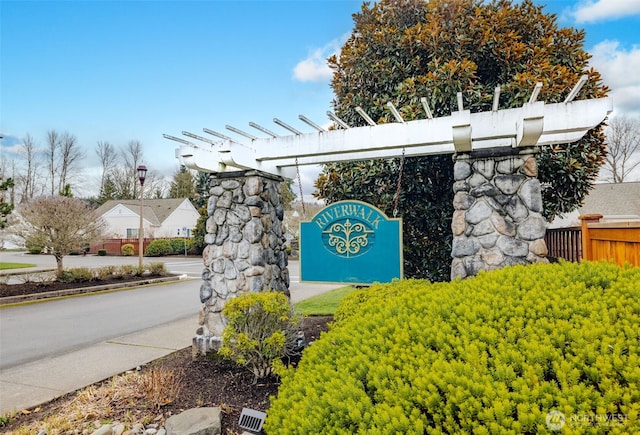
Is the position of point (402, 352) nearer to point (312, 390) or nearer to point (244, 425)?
point (312, 390)

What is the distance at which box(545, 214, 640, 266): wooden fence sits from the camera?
3399 mm

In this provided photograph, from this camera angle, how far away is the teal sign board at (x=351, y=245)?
415 cm

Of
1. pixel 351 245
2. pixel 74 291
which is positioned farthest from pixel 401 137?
pixel 74 291

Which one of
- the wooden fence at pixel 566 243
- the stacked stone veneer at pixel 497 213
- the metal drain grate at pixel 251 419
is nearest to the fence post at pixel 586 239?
the wooden fence at pixel 566 243

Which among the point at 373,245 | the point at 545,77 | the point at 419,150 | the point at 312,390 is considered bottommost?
the point at 312,390

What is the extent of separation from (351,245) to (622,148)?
2252 cm

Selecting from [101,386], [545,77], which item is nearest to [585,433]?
[101,386]

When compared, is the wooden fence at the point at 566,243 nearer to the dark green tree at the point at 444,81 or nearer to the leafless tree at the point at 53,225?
the dark green tree at the point at 444,81

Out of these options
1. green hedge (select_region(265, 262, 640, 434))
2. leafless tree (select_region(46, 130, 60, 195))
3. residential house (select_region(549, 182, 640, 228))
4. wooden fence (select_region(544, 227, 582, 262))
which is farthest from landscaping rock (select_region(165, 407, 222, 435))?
leafless tree (select_region(46, 130, 60, 195))

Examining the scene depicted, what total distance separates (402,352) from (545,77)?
5550mm

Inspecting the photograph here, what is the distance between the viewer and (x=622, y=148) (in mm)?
20047

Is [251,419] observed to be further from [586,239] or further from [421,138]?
[586,239]

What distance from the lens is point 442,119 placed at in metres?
3.75

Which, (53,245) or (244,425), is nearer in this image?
(244,425)
